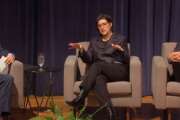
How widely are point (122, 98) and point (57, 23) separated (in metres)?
1.86

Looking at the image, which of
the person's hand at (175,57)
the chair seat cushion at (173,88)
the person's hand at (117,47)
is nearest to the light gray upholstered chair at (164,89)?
the chair seat cushion at (173,88)

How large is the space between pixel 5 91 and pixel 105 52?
1.18m

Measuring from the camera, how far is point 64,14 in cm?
591

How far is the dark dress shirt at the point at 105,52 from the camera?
4748mm

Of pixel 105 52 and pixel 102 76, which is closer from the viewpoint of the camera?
pixel 102 76

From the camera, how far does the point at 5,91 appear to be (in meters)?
4.27

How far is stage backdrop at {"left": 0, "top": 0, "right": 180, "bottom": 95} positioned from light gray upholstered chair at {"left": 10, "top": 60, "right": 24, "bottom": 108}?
149cm

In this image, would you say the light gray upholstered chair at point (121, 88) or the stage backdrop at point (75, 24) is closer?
the light gray upholstered chair at point (121, 88)

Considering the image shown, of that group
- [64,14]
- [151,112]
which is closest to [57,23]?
[64,14]

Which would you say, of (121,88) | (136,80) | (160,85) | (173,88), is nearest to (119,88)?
(121,88)

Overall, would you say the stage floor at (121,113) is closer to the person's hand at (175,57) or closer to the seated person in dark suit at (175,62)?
the seated person in dark suit at (175,62)

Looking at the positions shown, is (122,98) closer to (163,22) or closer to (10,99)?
(10,99)

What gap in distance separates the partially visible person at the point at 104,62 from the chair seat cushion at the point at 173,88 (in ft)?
1.61

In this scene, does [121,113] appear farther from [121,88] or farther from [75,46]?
[75,46]
